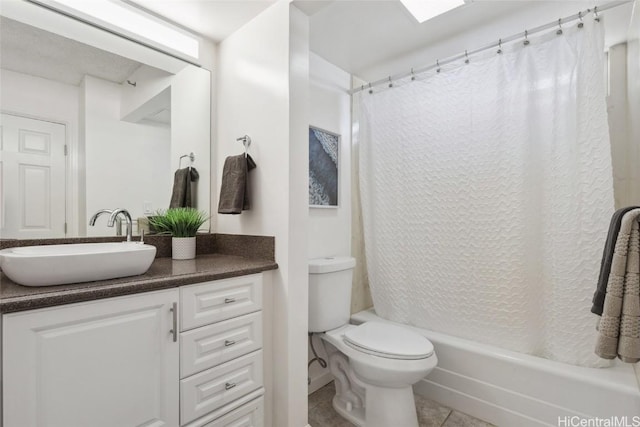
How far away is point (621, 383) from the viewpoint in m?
1.38

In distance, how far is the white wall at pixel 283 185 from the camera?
142cm

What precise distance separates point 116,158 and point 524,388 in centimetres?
239

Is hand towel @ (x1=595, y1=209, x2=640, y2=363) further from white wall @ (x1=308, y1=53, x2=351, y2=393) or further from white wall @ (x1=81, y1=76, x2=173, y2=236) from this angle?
white wall @ (x1=81, y1=76, x2=173, y2=236)

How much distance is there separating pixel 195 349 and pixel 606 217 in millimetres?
1932

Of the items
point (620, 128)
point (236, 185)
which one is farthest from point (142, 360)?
point (620, 128)

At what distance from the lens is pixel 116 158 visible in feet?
4.98

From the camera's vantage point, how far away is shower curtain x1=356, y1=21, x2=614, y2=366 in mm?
1528

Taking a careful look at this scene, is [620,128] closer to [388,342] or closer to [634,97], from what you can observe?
[634,97]

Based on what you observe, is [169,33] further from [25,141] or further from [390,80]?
[390,80]

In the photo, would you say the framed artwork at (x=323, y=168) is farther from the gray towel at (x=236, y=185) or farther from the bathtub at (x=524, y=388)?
the bathtub at (x=524, y=388)

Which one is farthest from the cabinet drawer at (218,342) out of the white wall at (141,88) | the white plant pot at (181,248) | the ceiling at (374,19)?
the ceiling at (374,19)

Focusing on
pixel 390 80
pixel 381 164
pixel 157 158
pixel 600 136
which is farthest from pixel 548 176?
pixel 157 158

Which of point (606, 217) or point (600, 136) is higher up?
point (600, 136)

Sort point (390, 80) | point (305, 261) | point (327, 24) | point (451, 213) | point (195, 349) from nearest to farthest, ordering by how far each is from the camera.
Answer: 1. point (195, 349)
2. point (305, 261)
3. point (327, 24)
4. point (451, 213)
5. point (390, 80)
